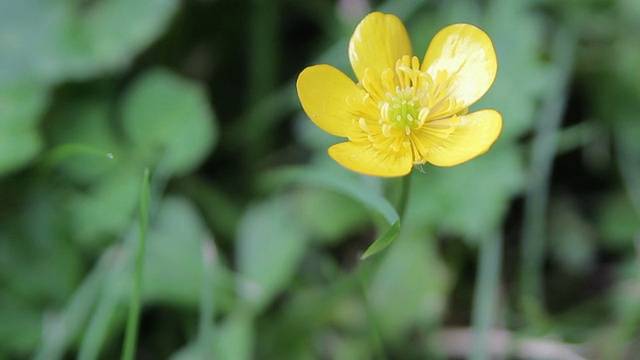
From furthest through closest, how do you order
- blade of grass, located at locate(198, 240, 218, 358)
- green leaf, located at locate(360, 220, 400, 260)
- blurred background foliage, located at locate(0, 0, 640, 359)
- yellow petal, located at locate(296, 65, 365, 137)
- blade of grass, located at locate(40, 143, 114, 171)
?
blurred background foliage, located at locate(0, 0, 640, 359) → blade of grass, located at locate(198, 240, 218, 358) → blade of grass, located at locate(40, 143, 114, 171) → yellow petal, located at locate(296, 65, 365, 137) → green leaf, located at locate(360, 220, 400, 260)

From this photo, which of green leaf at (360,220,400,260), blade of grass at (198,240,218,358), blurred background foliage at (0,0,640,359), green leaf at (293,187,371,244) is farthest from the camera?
green leaf at (293,187,371,244)

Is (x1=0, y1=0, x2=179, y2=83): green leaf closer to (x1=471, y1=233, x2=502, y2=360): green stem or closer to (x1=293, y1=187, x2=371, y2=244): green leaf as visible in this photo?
(x1=293, y1=187, x2=371, y2=244): green leaf

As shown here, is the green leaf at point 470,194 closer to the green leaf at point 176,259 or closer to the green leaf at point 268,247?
the green leaf at point 268,247

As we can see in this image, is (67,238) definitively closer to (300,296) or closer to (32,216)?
(32,216)

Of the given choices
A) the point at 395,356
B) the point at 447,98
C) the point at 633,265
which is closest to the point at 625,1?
the point at 633,265

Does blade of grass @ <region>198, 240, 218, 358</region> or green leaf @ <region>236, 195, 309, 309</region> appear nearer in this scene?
blade of grass @ <region>198, 240, 218, 358</region>

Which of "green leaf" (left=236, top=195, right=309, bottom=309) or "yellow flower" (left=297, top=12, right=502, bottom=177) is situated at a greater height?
"yellow flower" (left=297, top=12, right=502, bottom=177)

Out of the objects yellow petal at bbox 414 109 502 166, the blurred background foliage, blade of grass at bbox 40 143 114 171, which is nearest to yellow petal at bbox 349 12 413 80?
yellow petal at bbox 414 109 502 166
